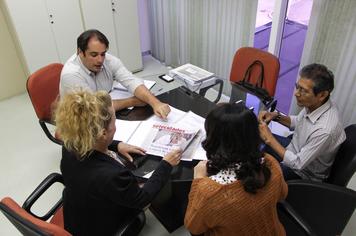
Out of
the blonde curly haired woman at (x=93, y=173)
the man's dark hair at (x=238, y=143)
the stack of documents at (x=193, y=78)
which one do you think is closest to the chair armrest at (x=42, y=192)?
the blonde curly haired woman at (x=93, y=173)

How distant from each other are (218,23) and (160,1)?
116cm

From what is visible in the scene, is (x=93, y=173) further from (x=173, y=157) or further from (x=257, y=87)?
(x=257, y=87)

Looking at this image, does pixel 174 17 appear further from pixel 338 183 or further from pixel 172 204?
pixel 338 183

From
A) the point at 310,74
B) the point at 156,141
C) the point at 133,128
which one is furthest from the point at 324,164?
the point at 133,128

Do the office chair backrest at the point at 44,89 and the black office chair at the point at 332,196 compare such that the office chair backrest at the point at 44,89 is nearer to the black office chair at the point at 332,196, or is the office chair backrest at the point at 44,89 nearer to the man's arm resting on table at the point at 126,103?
the man's arm resting on table at the point at 126,103

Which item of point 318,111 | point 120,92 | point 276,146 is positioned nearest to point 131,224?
point 276,146

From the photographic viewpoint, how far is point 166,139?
1519 millimetres

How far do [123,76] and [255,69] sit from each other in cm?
107

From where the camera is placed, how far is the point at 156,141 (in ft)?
4.96

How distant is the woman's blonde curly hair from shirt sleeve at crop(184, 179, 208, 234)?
0.44 metres

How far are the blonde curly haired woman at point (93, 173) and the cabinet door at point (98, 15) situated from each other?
254 centimetres

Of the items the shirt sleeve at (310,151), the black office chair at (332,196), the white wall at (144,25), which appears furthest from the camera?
the white wall at (144,25)

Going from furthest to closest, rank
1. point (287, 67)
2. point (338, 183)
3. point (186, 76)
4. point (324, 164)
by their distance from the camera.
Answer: point (287, 67) < point (186, 76) < point (324, 164) < point (338, 183)

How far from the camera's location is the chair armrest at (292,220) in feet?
4.15
